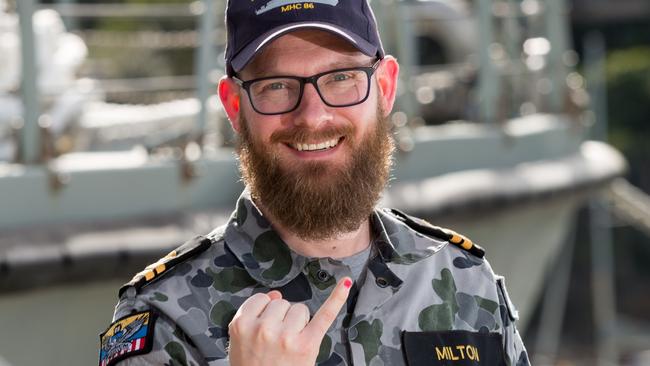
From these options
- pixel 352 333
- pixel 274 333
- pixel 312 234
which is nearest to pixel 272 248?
pixel 312 234

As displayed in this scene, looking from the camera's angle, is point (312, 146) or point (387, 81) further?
point (387, 81)

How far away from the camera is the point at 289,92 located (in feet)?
6.54

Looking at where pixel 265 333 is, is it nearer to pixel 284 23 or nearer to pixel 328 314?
pixel 328 314

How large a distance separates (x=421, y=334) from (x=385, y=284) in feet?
0.28

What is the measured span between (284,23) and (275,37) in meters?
0.03

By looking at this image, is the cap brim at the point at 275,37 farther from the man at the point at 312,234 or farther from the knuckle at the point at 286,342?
the knuckle at the point at 286,342

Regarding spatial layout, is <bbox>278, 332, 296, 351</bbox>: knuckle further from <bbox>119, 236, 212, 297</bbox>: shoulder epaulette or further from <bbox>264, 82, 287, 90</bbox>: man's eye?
<bbox>264, 82, 287, 90</bbox>: man's eye

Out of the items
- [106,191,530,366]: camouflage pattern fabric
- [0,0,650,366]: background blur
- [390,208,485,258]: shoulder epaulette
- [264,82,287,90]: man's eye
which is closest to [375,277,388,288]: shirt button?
[106,191,530,366]: camouflage pattern fabric

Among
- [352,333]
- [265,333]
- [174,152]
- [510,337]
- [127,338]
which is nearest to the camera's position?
[265,333]

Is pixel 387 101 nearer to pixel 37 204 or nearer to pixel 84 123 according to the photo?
pixel 37 204

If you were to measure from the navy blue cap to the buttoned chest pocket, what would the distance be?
0.41 metres

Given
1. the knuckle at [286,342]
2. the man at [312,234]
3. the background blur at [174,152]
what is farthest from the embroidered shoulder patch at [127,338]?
the background blur at [174,152]

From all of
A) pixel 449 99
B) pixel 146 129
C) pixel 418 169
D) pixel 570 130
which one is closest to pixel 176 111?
pixel 146 129

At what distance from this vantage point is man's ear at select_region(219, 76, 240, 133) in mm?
2084
